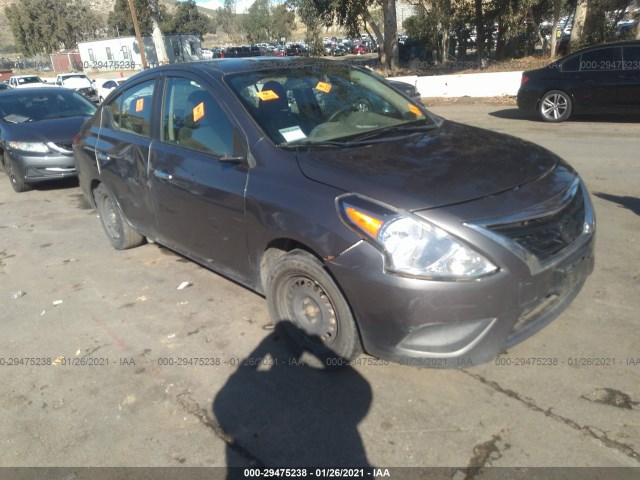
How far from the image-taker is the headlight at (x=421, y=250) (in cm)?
246

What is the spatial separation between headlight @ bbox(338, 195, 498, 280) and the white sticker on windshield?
1.00 m

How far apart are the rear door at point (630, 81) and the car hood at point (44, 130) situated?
974 centimetres

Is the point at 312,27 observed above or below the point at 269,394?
above


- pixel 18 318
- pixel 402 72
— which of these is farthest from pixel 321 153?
pixel 402 72

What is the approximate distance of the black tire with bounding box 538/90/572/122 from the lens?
10570 mm

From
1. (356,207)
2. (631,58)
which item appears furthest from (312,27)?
(356,207)

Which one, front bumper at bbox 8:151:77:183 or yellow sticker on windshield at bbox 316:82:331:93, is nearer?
yellow sticker on windshield at bbox 316:82:331:93

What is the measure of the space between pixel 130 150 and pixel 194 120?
3.14ft

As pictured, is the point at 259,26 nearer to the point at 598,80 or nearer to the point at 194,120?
the point at 598,80

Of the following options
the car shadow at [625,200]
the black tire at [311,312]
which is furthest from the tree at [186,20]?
the black tire at [311,312]

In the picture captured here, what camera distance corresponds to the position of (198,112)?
3684 mm

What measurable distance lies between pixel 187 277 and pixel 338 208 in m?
2.37

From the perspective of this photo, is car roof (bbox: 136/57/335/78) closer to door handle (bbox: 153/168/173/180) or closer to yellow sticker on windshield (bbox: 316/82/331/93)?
yellow sticker on windshield (bbox: 316/82/331/93)

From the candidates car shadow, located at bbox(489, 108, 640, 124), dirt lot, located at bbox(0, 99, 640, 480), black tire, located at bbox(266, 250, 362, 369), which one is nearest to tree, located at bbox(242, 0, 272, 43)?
car shadow, located at bbox(489, 108, 640, 124)
